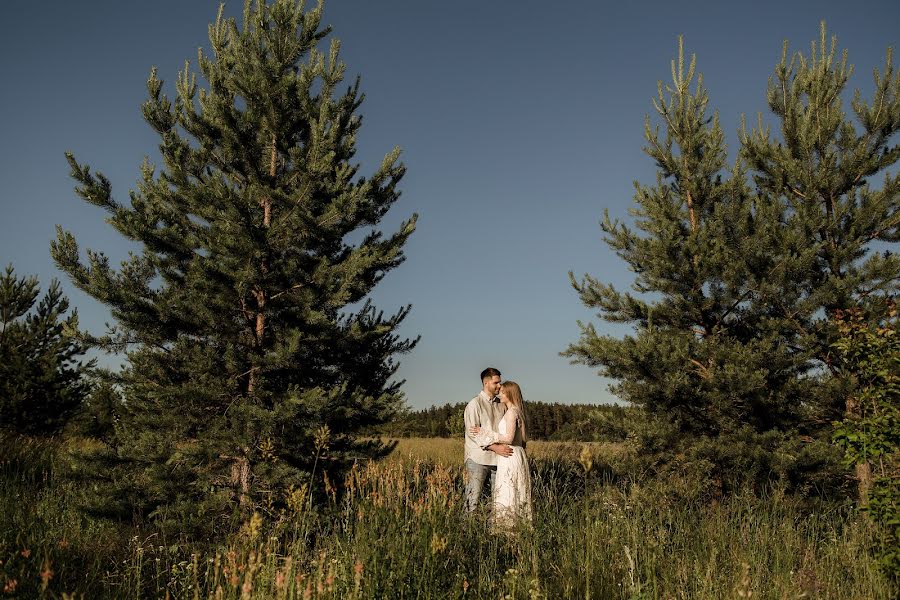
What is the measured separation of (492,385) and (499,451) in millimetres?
1253

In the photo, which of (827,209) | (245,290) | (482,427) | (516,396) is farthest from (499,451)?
(827,209)

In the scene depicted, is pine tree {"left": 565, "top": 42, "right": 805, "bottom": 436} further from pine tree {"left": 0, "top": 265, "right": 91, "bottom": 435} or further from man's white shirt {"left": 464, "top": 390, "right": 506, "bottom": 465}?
pine tree {"left": 0, "top": 265, "right": 91, "bottom": 435}

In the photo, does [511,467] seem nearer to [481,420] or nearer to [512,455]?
[512,455]

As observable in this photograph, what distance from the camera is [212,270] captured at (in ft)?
22.9

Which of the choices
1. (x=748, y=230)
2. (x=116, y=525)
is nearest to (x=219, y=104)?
(x=116, y=525)

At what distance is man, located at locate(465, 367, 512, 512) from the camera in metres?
6.87

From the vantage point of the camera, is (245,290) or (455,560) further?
(245,290)

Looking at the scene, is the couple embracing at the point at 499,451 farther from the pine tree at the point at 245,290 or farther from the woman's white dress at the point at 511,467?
the pine tree at the point at 245,290

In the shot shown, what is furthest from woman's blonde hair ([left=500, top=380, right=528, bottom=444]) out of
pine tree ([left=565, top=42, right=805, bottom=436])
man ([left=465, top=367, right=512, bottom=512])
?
pine tree ([left=565, top=42, right=805, bottom=436])

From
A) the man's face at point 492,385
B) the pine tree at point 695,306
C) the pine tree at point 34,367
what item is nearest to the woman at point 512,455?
the man's face at point 492,385

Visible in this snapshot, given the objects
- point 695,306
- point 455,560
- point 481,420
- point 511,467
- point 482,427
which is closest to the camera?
point 455,560

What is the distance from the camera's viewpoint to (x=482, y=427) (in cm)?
707

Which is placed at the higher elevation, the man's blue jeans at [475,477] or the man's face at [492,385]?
the man's face at [492,385]

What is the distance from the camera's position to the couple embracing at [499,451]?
5582 millimetres
